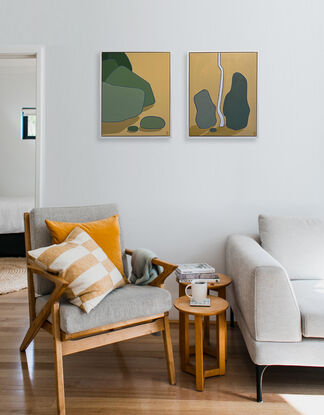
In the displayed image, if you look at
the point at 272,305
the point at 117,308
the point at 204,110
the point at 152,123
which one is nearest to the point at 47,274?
the point at 117,308

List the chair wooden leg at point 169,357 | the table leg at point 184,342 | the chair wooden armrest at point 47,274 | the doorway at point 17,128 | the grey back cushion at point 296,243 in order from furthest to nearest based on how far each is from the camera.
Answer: the doorway at point 17,128 < the grey back cushion at point 296,243 < the table leg at point 184,342 < the chair wooden leg at point 169,357 < the chair wooden armrest at point 47,274

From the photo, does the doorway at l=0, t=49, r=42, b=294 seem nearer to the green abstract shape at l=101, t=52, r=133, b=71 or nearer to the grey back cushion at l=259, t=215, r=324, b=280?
the green abstract shape at l=101, t=52, r=133, b=71

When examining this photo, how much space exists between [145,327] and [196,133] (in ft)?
4.78

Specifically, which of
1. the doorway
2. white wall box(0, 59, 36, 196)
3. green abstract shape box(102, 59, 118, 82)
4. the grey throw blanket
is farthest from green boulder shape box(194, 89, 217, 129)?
white wall box(0, 59, 36, 196)

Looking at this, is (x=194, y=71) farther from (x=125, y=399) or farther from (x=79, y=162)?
(x=125, y=399)

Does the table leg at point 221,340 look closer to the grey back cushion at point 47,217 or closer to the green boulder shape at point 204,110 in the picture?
the grey back cushion at point 47,217

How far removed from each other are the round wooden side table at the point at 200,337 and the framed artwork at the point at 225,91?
1.30 m

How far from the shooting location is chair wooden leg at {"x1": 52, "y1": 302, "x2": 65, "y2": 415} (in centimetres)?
168

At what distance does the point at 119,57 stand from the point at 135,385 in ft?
7.13

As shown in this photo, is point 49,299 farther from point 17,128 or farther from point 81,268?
point 17,128

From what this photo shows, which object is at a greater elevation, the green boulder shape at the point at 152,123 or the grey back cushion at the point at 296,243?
the green boulder shape at the point at 152,123

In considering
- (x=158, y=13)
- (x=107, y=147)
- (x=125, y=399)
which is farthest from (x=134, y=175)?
(x=125, y=399)

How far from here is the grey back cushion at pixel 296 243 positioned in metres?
2.34

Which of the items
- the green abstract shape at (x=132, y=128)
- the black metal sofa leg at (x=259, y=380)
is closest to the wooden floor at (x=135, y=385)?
the black metal sofa leg at (x=259, y=380)
